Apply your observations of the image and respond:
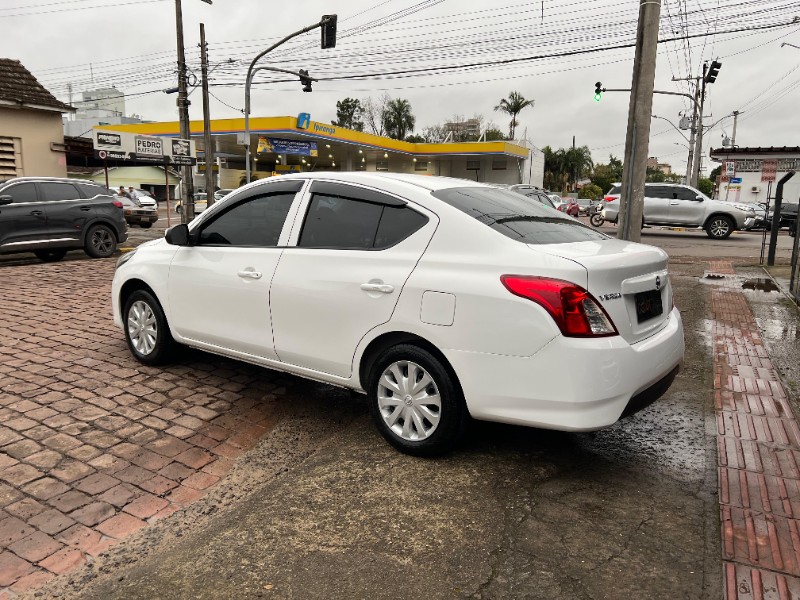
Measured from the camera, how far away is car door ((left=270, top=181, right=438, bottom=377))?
3.40 m

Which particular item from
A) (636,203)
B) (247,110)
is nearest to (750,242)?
(636,203)

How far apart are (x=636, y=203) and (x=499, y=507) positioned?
553 cm

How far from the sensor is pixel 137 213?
72.8 ft

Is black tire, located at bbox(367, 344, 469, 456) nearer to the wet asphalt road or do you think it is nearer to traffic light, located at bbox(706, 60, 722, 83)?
the wet asphalt road

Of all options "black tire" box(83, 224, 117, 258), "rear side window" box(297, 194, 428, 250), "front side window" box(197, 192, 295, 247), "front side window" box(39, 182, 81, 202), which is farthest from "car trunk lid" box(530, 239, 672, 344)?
"black tire" box(83, 224, 117, 258)

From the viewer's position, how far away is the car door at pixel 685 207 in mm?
20641

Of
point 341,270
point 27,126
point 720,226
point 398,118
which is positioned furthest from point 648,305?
point 398,118

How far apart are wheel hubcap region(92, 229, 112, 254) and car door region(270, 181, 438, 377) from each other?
10216 mm

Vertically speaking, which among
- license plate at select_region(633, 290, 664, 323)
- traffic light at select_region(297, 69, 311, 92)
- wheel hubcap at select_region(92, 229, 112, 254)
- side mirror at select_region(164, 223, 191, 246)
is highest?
traffic light at select_region(297, 69, 311, 92)

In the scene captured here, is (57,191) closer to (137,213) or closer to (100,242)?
(100,242)

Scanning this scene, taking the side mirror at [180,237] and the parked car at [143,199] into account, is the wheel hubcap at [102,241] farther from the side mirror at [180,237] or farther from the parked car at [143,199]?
the parked car at [143,199]

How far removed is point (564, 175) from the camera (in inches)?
2958

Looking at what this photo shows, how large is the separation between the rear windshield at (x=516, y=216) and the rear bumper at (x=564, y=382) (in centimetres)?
68

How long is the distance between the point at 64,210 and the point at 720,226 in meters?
19.8
